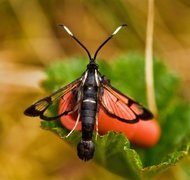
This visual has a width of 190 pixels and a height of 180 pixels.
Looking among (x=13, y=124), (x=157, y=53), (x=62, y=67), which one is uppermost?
(x=62, y=67)

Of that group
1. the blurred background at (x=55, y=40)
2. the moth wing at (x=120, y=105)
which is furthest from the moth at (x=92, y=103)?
the blurred background at (x=55, y=40)

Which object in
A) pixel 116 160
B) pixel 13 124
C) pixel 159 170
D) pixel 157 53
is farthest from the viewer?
pixel 157 53

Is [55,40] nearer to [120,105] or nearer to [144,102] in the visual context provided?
[144,102]

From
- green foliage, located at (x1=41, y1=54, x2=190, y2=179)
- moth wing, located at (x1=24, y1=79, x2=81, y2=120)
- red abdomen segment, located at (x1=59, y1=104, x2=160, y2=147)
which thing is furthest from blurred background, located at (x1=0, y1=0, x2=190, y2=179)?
moth wing, located at (x1=24, y1=79, x2=81, y2=120)

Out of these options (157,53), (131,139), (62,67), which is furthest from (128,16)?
(131,139)

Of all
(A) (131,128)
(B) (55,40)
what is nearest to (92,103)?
(A) (131,128)

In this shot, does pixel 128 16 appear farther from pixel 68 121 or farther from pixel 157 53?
pixel 68 121
